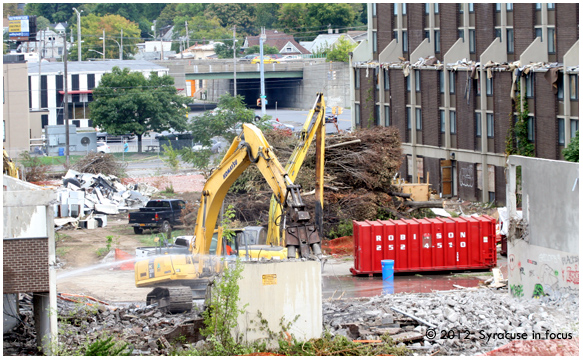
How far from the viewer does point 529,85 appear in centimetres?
3825

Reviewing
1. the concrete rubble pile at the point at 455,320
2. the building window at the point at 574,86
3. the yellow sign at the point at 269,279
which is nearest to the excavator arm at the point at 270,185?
the yellow sign at the point at 269,279

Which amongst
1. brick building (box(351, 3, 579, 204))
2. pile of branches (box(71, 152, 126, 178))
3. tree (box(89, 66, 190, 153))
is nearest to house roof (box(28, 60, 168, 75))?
tree (box(89, 66, 190, 153))

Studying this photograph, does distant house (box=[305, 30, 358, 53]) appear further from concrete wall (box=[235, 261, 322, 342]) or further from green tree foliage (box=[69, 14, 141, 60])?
concrete wall (box=[235, 261, 322, 342])

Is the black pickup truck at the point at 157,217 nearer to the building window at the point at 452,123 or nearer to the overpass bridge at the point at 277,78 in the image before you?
the building window at the point at 452,123

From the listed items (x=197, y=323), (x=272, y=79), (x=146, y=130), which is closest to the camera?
(x=197, y=323)

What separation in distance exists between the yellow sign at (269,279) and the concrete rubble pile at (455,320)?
6.55 feet

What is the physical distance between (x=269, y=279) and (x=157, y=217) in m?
19.3

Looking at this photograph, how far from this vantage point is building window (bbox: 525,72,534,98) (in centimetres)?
3803

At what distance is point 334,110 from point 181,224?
5122 cm

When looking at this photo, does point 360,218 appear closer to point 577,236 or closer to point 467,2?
point 577,236

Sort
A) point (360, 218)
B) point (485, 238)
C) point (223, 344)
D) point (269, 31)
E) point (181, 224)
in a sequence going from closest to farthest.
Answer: point (223, 344) → point (485, 238) → point (360, 218) → point (181, 224) → point (269, 31)

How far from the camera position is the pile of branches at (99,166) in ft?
150

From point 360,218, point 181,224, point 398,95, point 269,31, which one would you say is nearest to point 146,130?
point 398,95

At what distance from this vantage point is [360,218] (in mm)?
31625
